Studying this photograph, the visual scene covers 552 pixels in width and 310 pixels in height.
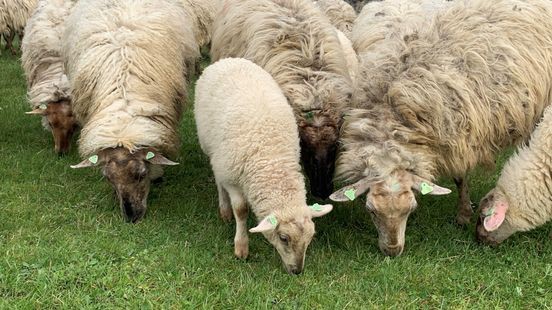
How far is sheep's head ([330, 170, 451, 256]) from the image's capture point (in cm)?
386

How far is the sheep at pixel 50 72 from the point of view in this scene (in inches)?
236

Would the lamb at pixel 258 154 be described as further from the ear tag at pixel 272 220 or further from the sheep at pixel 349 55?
the sheep at pixel 349 55

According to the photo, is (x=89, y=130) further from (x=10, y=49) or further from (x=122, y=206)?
(x=10, y=49)

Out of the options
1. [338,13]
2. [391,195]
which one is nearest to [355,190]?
[391,195]

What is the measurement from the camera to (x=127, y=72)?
5004 mm

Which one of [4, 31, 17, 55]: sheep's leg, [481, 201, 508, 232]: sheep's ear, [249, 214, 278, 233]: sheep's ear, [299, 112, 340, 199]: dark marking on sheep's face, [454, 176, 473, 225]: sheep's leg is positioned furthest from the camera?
[4, 31, 17, 55]: sheep's leg

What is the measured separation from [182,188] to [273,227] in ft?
7.18

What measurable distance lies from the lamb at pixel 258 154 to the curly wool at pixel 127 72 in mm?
615

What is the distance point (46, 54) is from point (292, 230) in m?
4.56

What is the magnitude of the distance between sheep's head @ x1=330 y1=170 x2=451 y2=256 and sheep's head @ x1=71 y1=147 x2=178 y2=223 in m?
1.59

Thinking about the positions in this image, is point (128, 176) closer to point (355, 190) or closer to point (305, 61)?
point (305, 61)

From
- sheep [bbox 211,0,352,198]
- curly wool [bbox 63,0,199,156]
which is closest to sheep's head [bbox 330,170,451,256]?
sheep [bbox 211,0,352,198]

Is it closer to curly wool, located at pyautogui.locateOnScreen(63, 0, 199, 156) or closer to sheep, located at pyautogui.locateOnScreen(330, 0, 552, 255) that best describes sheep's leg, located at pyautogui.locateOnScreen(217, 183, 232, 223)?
curly wool, located at pyautogui.locateOnScreen(63, 0, 199, 156)

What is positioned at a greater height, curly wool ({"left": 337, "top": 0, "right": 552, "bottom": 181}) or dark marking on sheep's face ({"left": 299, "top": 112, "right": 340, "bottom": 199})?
curly wool ({"left": 337, "top": 0, "right": 552, "bottom": 181})
